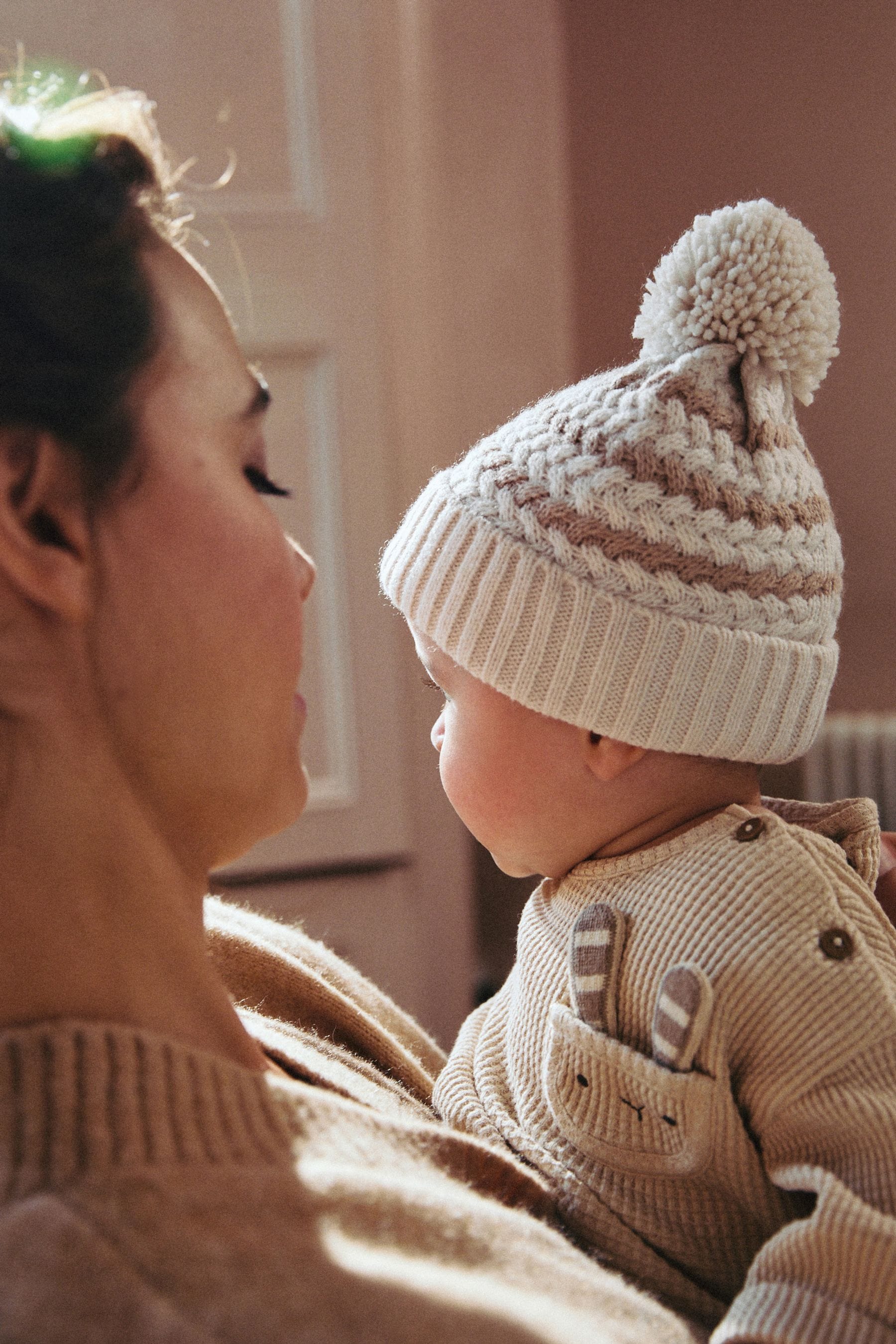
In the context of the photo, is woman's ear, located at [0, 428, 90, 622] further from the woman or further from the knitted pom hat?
the knitted pom hat

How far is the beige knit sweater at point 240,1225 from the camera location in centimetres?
52

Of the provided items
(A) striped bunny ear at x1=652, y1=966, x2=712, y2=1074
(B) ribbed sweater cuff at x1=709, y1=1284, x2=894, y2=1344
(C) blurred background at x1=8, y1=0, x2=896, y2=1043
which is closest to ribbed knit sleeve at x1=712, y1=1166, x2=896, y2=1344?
(B) ribbed sweater cuff at x1=709, y1=1284, x2=894, y2=1344

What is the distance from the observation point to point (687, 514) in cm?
92

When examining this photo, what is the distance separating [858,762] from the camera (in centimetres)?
307

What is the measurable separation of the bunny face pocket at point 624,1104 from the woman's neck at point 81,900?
0.31m

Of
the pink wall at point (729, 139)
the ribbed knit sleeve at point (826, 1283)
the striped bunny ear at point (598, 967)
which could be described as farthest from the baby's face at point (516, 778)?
the pink wall at point (729, 139)

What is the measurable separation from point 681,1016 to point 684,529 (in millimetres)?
365

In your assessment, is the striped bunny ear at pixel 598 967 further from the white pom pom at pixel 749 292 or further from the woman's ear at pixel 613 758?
the white pom pom at pixel 749 292

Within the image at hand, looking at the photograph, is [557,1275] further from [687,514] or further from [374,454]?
[374,454]

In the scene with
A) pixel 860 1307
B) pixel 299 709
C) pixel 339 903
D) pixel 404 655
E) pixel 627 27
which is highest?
pixel 627 27

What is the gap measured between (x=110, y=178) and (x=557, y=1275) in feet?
2.27

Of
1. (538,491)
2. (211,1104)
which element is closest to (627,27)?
(538,491)

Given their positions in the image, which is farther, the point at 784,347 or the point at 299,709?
the point at 784,347

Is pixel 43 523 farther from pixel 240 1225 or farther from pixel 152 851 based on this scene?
pixel 240 1225
